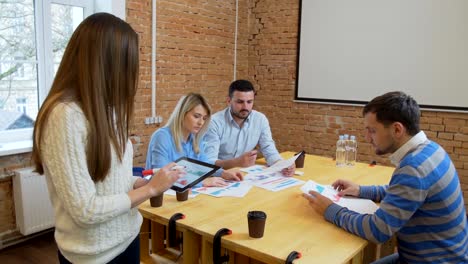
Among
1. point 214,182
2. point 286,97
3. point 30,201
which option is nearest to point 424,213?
point 214,182

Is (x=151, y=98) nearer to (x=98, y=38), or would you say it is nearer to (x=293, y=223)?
(x=293, y=223)

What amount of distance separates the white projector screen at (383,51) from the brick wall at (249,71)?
6.2 inches

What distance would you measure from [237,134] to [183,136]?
0.73 metres

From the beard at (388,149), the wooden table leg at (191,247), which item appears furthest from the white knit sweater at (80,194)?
the beard at (388,149)

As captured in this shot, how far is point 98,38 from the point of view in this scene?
1.04 metres

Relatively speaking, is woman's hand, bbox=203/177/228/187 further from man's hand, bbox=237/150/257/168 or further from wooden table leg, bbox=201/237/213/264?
wooden table leg, bbox=201/237/213/264

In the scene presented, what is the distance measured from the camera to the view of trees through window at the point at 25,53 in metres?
3.09

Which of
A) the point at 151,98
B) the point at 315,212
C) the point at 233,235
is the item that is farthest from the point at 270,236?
the point at 151,98

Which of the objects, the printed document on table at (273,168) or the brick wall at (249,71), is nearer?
the printed document on table at (273,168)

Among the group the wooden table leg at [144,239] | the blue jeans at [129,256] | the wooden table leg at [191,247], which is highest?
the blue jeans at [129,256]

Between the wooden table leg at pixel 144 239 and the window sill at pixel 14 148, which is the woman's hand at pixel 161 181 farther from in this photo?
the window sill at pixel 14 148

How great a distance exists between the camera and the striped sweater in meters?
1.41

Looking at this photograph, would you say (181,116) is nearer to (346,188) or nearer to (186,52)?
(346,188)

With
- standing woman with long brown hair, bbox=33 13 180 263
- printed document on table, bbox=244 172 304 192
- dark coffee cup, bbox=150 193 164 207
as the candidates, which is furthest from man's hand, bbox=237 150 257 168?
standing woman with long brown hair, bbox=33 13 180 263
